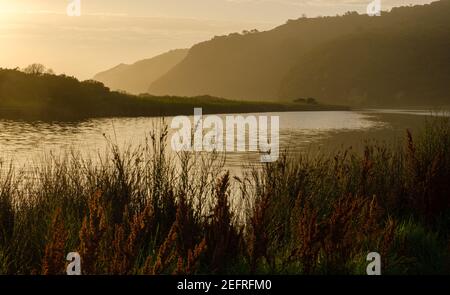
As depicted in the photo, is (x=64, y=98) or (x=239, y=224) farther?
(x=64, y=98)

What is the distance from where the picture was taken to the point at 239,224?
8328mm

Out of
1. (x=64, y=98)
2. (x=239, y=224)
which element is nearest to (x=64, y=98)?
(x=64, y=98)

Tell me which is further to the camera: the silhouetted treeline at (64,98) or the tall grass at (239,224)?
the silhouetted treeline at (64,98)

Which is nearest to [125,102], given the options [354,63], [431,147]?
[431,147]

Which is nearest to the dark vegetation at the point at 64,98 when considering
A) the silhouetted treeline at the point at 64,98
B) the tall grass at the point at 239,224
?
the silhouetted treeline at the point at 64,98

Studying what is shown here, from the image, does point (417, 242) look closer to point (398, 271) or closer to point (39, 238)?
point (398, 271)

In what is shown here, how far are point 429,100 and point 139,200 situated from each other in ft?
476

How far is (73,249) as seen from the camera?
6449mm

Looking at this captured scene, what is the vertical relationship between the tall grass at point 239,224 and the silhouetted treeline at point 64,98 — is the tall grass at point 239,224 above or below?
below

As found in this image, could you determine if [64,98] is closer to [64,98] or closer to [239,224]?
Result: [64,98]

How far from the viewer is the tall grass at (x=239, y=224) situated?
4891 mm

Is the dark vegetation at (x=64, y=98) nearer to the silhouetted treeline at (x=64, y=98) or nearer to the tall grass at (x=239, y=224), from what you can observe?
the silhouetted treeline at (x=64, y=98)

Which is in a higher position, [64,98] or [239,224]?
[64,98]

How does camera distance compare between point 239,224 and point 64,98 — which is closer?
point 239,224
